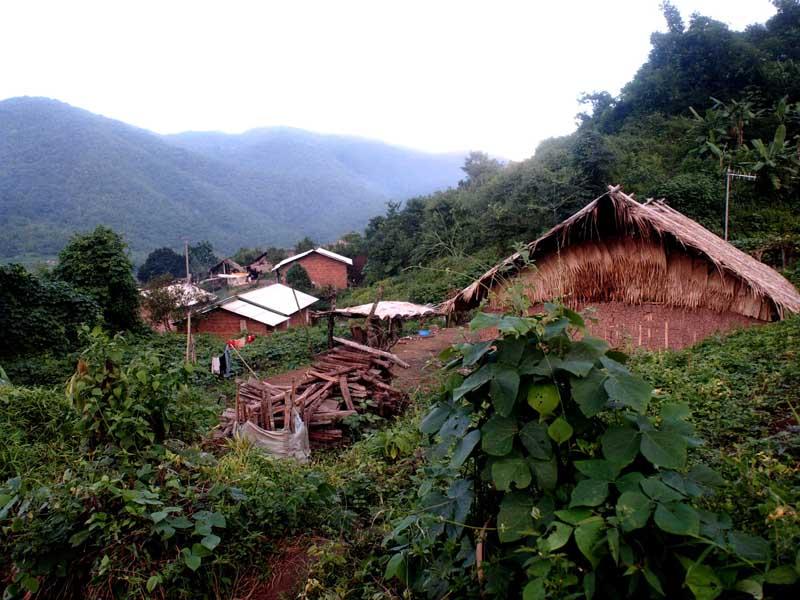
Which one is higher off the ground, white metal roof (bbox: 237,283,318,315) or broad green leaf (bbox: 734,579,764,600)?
broad green leaf (bbox: 734,579,764,600)

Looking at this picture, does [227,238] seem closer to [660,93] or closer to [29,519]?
[660,93]

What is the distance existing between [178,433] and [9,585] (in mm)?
1256

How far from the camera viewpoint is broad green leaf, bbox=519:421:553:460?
1870 millimetres

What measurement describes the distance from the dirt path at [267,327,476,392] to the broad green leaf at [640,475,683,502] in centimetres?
790

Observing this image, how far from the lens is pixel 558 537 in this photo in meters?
1.69

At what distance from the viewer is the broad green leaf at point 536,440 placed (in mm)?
1870

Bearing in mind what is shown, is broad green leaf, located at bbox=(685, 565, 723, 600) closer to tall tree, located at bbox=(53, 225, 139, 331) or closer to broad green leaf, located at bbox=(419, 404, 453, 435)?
A: broad green leaf, located at bbox=(419, 404, 453, 435)

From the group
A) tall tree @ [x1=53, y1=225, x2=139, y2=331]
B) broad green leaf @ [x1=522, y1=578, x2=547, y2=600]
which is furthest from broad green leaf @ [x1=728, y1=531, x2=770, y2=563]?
tall tree @ [x1=53, y1=225, x2=139, y2=331]

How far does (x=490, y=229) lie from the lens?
28.6 meters

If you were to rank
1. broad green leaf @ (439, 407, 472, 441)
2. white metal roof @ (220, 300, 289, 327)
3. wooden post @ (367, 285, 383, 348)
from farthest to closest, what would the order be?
white metal roof @ (220, 300, 289, 327) < wooden post @ (367, 285, 383, 348) < broad green leaf @ (439, 407, 472, 441)

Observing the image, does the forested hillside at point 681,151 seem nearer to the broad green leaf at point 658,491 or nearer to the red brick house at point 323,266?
the red brick house at point 323,266

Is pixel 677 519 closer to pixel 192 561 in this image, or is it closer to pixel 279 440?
pixel 192 561

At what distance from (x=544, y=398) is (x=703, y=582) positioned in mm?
702

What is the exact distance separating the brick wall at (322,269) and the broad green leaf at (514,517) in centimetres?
4036
